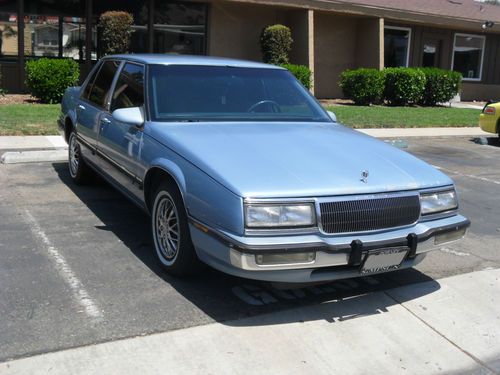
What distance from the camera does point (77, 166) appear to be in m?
6.98

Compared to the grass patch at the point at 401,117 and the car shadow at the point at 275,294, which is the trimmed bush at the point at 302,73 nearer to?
the grass patch at the point at 401,117

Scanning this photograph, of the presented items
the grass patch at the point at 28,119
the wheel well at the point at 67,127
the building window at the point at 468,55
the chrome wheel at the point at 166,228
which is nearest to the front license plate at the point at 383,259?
the chrome wheel at the point at 166,228

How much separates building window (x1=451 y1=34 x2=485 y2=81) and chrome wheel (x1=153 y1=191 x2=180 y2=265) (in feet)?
75.9

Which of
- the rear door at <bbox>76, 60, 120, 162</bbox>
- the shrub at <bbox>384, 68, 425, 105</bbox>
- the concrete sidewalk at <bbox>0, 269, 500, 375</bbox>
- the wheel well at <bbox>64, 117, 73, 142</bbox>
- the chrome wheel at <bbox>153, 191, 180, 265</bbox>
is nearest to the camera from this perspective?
the concrete sidewalk at <bbox>0, 269, 500, 375</bbox>

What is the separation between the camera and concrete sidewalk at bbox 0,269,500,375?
325 cm

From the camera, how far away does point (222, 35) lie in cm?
1920

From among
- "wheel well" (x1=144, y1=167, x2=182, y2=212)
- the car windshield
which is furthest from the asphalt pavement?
the car windshield

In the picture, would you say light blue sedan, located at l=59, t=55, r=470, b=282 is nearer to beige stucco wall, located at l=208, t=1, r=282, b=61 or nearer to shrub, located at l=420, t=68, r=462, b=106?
beige stucco wall, located at l=208, t=1, r=282, b=61

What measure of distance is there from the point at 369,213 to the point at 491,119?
33.3 ft

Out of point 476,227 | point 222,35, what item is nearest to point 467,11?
point 222,35

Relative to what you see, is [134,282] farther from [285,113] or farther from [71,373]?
[285,113]

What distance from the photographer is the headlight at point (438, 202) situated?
410 centimetres

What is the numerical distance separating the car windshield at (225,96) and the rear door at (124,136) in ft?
0.72

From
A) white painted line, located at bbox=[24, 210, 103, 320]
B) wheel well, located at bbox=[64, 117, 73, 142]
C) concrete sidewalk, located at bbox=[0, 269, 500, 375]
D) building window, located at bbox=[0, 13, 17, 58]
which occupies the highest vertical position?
building window, located at bbox=[0, 13, 17, 58]
